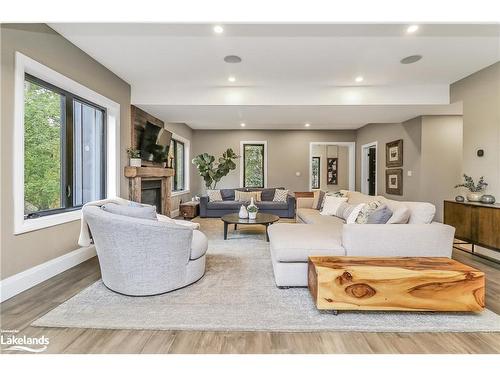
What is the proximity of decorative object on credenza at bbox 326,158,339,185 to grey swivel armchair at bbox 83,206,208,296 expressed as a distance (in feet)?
29.7

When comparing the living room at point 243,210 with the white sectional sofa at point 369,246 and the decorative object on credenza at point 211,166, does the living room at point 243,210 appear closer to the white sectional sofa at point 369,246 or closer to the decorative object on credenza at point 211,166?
the white sectional sofa at point 369,246

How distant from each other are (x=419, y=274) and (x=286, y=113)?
13.5 feet

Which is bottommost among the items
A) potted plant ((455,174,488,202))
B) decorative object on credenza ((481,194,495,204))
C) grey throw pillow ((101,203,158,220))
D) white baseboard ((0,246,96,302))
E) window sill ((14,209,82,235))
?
white baseboard ((0,246,96,302))

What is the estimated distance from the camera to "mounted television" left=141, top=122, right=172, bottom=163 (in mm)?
5395

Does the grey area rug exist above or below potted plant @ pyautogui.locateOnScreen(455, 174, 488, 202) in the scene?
below

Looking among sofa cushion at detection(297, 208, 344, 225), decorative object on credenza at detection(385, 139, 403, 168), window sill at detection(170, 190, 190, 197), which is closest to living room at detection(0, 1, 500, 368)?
sofa cushion at detection(297, 208, 344, 225)

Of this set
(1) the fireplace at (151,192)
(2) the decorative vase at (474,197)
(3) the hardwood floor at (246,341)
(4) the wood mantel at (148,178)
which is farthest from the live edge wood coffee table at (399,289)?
(1) the fireplace at (151,192)

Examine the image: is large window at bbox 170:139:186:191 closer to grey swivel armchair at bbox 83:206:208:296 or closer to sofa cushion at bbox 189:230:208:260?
sofa cushion at bbox 189:230:208:260

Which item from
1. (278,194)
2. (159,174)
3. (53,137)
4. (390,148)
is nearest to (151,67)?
(53,137)

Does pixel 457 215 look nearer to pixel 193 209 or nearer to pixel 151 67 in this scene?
pixel 151 67

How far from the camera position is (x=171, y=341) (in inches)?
74.7

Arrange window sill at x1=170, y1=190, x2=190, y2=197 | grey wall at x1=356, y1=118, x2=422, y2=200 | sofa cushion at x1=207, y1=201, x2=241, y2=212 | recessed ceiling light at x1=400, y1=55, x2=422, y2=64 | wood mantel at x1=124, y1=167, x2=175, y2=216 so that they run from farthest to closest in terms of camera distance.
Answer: window sill at x1=170, y1=190, x2=190, y2=197 < sofa cushion at x1=207, y1=201, x2=241, y2=212 < grey wall at x1=356, y1=118, x2=422, y2=200 < wood mantel at x1=124, y1=167, x2=175, y2=216 < recessed ceiling light at x1=400, y1=55, x2=422, y2=64

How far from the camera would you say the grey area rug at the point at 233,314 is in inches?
81.1

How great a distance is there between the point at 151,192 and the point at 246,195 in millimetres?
2724
